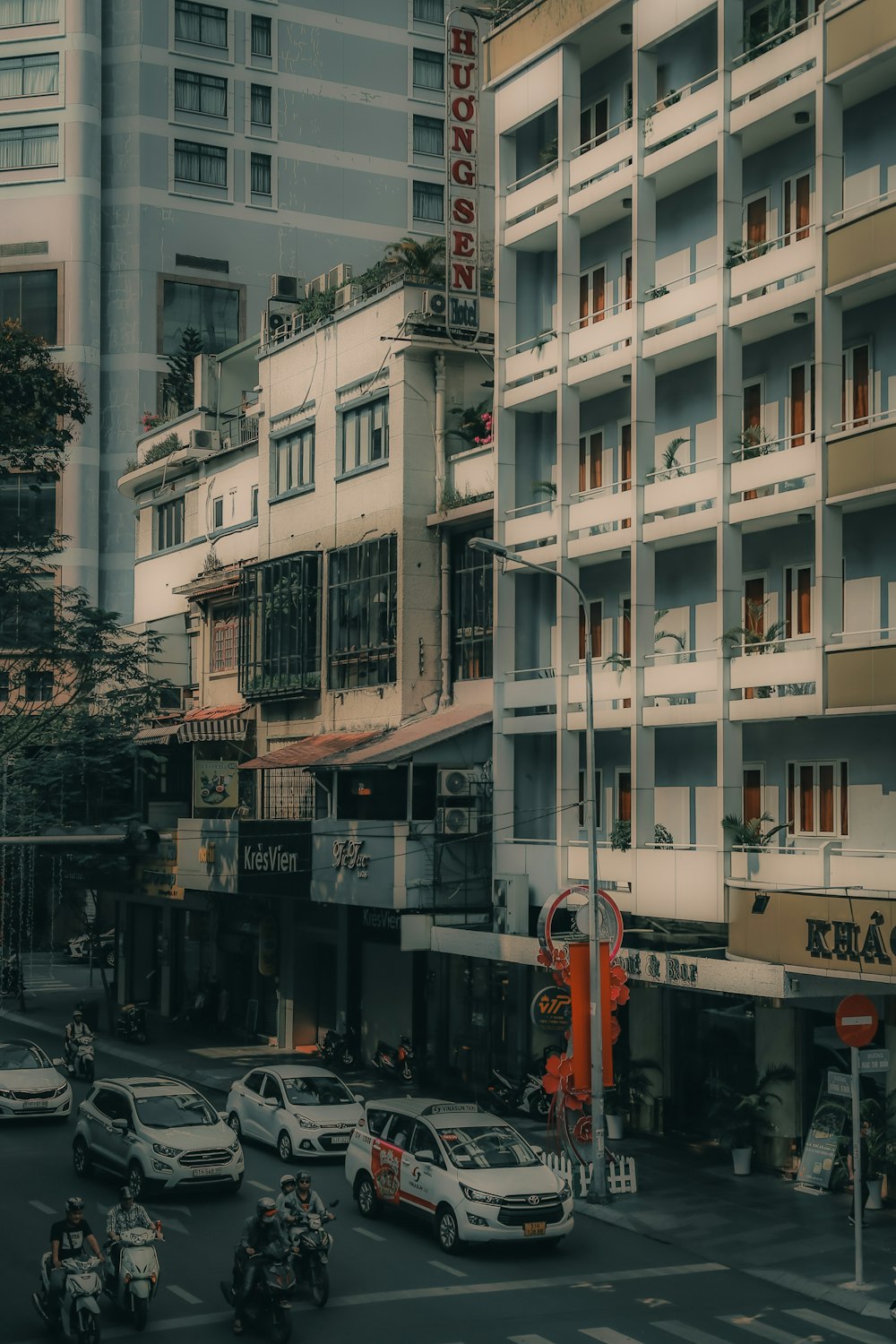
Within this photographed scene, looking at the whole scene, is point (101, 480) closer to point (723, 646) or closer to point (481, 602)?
point (481, 602)

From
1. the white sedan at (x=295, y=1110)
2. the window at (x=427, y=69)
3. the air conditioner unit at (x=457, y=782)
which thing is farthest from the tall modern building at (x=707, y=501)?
the window at (x=427, y=69)

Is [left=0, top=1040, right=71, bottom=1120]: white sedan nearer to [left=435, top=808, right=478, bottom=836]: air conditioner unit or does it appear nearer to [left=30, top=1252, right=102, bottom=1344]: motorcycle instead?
[left=435, top=808, right=478, bottom=836]: air conditioner unit

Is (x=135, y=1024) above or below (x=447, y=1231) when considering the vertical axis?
below

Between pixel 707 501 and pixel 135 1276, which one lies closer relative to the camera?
pixel 135 1276

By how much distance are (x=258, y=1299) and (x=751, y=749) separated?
15.0m

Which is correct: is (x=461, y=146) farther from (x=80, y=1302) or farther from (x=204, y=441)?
(x=80, y=1302)

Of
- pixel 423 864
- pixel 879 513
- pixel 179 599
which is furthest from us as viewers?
pixel 179 599

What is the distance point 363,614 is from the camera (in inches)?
1775

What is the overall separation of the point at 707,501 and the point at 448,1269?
15.0m

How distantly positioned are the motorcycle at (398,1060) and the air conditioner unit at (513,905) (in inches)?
207

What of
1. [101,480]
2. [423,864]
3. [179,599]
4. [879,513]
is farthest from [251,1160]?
[101,480]

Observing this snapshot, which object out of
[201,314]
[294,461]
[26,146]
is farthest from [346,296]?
[26,146]

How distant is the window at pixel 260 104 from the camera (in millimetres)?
77812

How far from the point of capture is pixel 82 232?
76.5m
